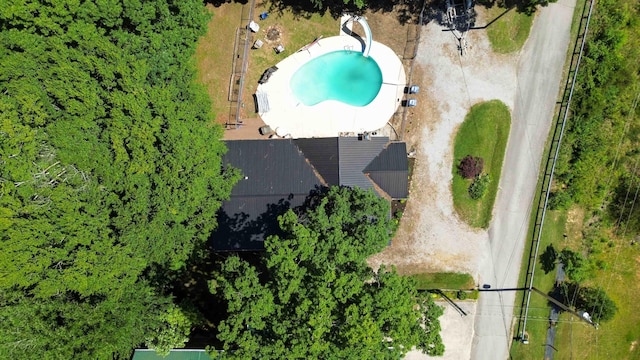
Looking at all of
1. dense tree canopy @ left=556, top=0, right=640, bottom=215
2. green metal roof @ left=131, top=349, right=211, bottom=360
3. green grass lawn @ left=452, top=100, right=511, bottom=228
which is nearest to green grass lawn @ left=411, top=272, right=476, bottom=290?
green grass lawn @ left=452, top=100, right=511, bottom=228

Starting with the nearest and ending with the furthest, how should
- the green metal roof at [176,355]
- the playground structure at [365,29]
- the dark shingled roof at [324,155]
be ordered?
the green metal roof at [176,355] → the dark shingled roof at [324,155] → the playground structure at [365,29]

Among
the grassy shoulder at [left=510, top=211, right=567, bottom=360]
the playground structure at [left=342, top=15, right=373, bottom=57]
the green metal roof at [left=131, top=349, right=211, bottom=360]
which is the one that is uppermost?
the playground structure at [left=342, top=15, right=373, bottom=57]

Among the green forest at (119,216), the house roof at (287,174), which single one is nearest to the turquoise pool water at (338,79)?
the house roof at (287,174)

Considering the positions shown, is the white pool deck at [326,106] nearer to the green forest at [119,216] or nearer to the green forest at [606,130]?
the green forest at [119,216]

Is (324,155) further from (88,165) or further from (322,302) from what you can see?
(88,165)

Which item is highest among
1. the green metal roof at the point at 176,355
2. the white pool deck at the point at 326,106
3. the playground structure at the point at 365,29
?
the playground structure at the point at 365,29

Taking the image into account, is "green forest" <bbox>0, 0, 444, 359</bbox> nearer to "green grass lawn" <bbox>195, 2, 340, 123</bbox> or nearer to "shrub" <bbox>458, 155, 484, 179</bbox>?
"green grass lawn" <bbox>195, 2, 340, 123</bbox>
